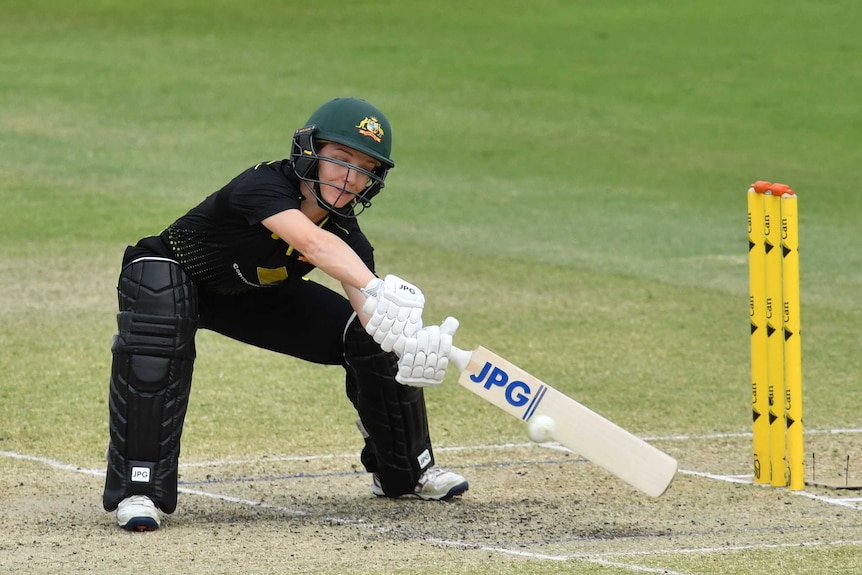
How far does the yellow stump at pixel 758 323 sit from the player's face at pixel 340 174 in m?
1.47

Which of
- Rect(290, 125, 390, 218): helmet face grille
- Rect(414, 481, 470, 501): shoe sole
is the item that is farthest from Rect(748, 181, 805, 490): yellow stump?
Rect(290, 125, 390, 218): helmet face grille

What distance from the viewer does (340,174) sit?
5098mm

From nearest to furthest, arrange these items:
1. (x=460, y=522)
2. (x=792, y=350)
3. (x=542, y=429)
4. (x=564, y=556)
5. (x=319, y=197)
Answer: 1. (x=564, y=556)
2. (x=542, y=429)
3. (x=319, y=197)
4. (x=460, y=522)
5. (x=792, y=350)

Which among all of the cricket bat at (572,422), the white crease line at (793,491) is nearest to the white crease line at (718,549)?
the cricket bat at (572,422)

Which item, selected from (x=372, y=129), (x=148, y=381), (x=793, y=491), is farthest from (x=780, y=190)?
(x=148, y=381)

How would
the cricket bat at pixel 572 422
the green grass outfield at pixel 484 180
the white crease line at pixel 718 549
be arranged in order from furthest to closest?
the green grass outfield at pixel 484 180 → the cricket bat at pixel 572 422 → the white crease line at pixel 718 549

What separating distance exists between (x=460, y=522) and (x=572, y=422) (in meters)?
0.56

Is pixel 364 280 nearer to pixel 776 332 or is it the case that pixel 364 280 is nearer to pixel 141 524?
pixel 141 524

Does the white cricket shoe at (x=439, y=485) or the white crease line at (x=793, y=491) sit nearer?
the white crease line at (x=793, y=491)

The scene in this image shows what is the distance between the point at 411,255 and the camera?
10930 mm

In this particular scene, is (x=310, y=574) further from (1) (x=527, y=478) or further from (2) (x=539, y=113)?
(2) (x=539, y=113)

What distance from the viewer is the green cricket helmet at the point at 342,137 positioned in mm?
5074

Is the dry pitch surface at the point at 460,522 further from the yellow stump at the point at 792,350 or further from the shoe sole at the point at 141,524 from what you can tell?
the yellow stump at the point at 792,350

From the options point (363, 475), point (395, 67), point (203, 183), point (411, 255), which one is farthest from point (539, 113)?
point (363, 475)
